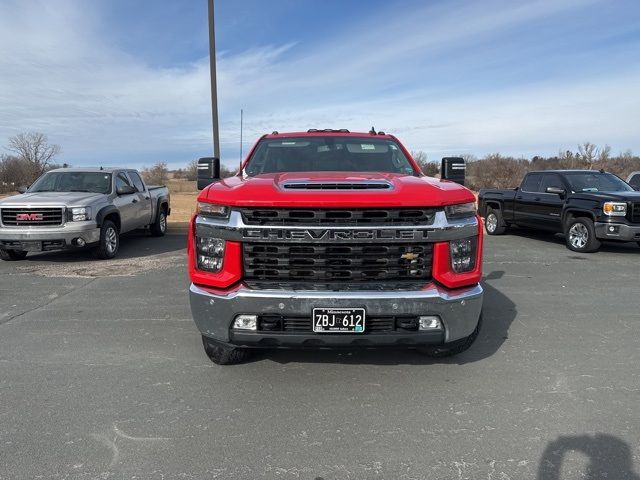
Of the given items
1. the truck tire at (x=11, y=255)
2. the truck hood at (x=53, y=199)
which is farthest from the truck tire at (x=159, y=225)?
the truck tire at (x=11, y=255)

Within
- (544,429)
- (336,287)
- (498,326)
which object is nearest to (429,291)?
(336,287)

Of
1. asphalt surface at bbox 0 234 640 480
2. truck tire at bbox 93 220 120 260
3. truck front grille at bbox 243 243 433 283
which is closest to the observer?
asphalt surface at bbox 0 234 640 480

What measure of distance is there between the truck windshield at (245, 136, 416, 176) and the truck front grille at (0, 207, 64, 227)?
503 centimetres

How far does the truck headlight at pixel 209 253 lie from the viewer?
3516 millimetres

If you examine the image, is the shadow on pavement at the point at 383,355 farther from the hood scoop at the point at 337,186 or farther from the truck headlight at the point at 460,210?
the hood scoop at the point at 337,186

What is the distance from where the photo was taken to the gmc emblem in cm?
866

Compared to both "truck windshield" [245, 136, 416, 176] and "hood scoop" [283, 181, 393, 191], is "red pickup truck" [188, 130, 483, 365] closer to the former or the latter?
"hood scoop" [283, 181, 393, 191]

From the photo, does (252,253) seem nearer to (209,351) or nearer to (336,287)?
(336,287)

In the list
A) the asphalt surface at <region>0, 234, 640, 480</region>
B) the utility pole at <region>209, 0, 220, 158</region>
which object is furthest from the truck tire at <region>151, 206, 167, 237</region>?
the asphalt surface at <region>0, 234, 640, 480</region>

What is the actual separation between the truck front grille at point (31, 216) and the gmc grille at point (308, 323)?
681 centimetres

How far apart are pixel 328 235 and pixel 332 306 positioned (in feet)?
1.57

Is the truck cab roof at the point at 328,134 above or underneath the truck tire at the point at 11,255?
above

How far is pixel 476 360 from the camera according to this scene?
425 cm

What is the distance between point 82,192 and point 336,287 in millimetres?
8045
